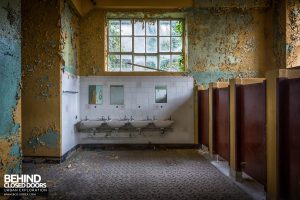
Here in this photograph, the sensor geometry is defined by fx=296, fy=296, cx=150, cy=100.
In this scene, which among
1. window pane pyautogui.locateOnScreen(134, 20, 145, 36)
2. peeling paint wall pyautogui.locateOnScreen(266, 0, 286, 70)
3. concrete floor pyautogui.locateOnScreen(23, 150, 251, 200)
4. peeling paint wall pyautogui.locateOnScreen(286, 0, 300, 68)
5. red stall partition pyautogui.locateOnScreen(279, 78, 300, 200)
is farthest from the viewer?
window pane pyautogui.locateOnScreen(134, 20, 145, 36)

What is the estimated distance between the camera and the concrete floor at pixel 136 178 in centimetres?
384

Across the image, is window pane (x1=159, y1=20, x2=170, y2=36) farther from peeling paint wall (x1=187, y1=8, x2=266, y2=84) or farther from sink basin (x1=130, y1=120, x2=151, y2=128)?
sink basin (x1=130, y1=120, x2=151, y2=128)

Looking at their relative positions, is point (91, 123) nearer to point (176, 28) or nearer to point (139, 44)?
Result: point (139, 44)

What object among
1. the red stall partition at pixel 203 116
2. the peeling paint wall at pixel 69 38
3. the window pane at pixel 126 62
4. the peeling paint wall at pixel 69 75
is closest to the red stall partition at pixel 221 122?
the red stall partition at pixel 203 116

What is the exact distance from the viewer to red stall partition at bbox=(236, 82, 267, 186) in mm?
3553

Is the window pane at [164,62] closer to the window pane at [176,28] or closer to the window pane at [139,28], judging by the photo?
the window pane at [176,28]

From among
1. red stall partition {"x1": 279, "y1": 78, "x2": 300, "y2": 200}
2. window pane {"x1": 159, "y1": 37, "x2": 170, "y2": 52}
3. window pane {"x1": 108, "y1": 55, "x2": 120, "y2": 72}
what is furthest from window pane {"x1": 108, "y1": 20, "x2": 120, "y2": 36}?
red stall partition {"x1": 279, "y1": 78, "x2": 300, "y2": 200}

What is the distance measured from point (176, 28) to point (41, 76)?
12.4 ft

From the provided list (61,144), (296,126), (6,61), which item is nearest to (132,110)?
(61,144)

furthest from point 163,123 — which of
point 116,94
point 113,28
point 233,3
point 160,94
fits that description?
point 233,3

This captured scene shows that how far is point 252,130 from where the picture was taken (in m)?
3.90

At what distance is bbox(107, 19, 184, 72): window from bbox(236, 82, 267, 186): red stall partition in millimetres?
3764

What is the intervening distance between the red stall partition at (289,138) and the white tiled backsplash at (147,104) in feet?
15.3

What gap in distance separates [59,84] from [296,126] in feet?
14.7
